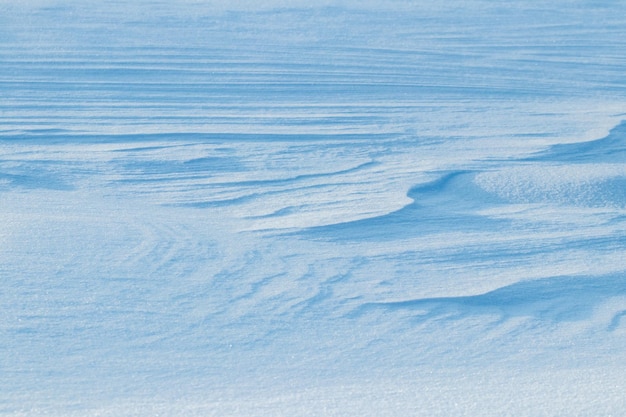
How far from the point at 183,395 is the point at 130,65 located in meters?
1.43

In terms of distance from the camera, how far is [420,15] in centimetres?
277

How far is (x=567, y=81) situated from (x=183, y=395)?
5.47 ft

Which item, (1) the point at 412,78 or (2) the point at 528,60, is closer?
(1) the point at 412,78

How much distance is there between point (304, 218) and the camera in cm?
139

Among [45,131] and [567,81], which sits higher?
[45,131]

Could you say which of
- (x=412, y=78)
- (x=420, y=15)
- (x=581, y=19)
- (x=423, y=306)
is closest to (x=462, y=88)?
(x=412, y=78)

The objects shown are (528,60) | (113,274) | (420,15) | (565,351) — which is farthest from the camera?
(420,15)

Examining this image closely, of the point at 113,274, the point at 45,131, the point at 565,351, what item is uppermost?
the point at 45,131

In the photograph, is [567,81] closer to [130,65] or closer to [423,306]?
[130,65]

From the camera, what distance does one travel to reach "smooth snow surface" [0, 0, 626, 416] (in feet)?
3.12

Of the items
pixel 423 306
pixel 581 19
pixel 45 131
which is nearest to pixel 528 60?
pixel 581 19

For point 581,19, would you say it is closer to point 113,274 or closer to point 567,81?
point 567,81

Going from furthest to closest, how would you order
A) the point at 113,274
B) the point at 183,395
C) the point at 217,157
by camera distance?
the point at 217,157, the point at 113,274, the point at 183,395

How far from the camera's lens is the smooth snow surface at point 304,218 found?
952 millimetres
